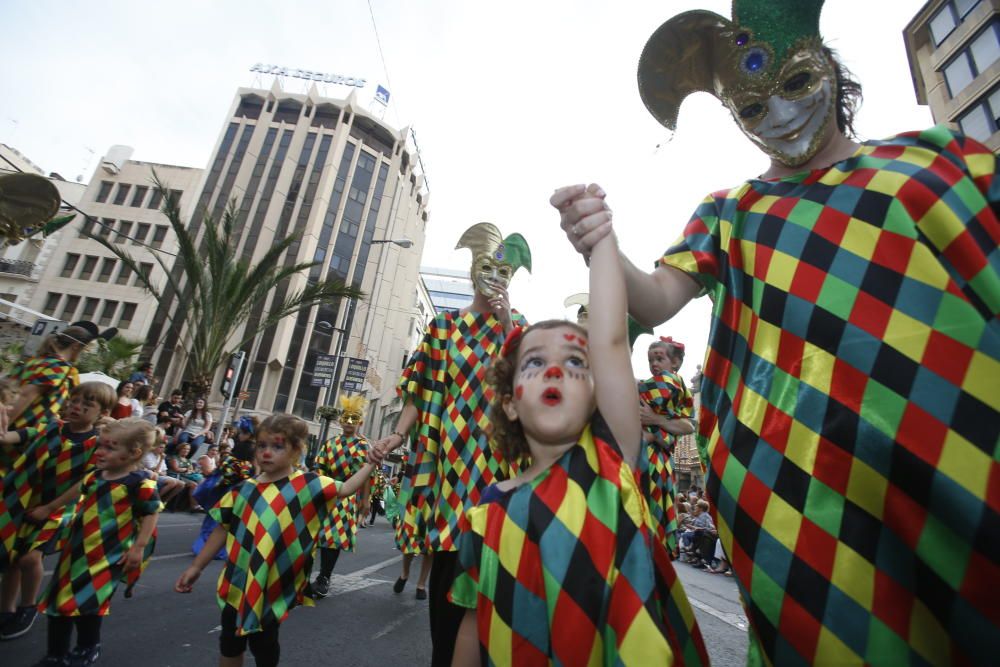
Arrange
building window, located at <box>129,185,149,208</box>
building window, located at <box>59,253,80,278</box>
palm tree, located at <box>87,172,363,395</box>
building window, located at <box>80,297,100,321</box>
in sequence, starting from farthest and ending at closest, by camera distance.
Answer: building window, located at <box>129,185,149,208</box>, building window, located at <box>59,253,80,278</box>, building window, located at <box>80,297,100,321</box>, palm tree, located at <box>87,172,363,395</box>

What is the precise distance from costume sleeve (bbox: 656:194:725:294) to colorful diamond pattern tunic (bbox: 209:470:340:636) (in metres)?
2.23

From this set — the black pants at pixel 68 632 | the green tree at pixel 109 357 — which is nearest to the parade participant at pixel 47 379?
the black pants at pixel 68 632

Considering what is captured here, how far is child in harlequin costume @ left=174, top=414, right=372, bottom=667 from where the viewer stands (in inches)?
92.4

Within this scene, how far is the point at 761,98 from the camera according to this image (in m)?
1.42

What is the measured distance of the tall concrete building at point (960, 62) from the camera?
55.6ft

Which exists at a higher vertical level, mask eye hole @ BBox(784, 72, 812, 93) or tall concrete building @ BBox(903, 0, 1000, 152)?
tall concrete building @ BBox(903, 0, 1000, 152)

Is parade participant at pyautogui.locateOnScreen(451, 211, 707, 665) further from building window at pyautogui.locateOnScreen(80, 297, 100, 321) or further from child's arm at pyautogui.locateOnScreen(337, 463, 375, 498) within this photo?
building window at pyautogui.locateOnScreen(80, 297, 100, 321)

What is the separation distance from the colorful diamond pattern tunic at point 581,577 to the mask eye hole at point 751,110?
0.96 metres

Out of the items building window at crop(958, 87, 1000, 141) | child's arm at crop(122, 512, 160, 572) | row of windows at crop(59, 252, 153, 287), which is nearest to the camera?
child's arm at crop(122, 512, 160, 572)

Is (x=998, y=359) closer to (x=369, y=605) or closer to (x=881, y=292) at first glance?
(x=881, y=292)

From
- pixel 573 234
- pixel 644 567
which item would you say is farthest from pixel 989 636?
pixel 573 234

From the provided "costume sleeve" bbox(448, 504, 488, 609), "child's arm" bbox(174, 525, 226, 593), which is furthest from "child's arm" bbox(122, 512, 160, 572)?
"costume sleeve" bbox(448, 504, 488, 609)

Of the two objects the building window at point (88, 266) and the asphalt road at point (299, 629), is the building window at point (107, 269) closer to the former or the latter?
the building window at point (88, 266)

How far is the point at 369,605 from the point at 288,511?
2044 mm
